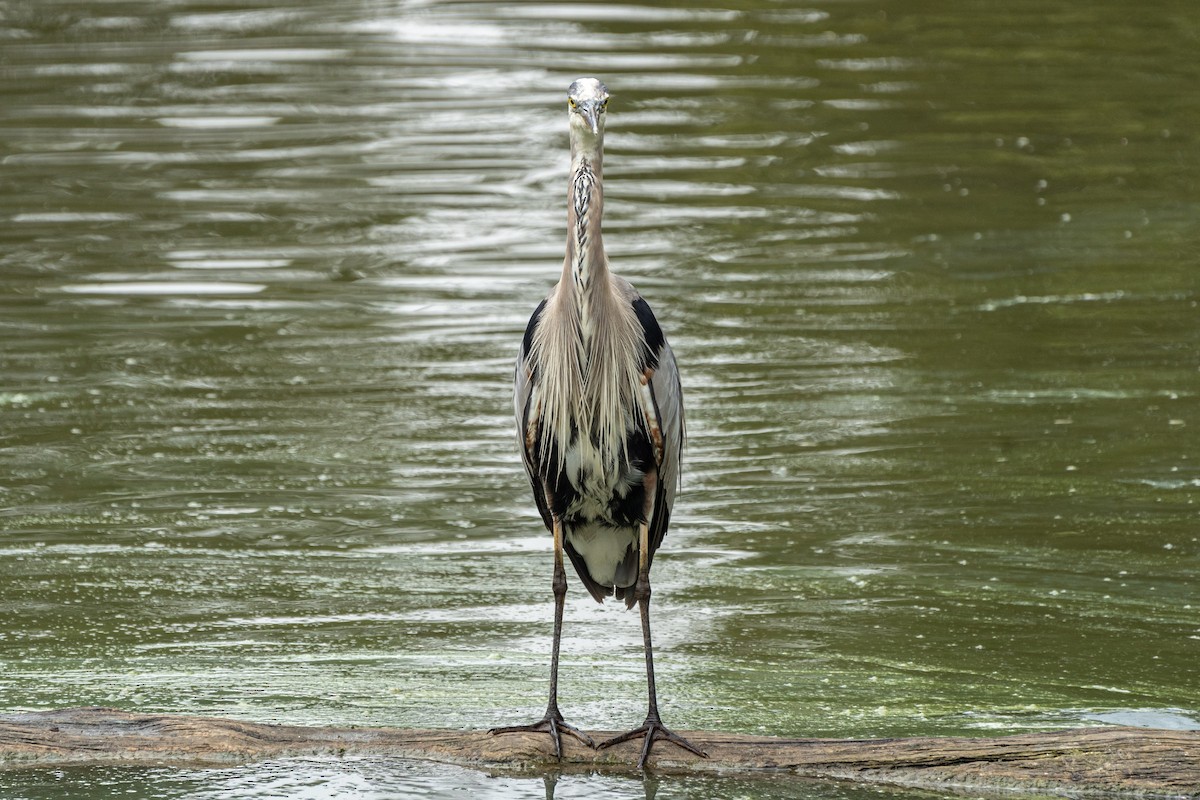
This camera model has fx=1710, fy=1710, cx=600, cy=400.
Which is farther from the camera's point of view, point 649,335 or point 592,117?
point 649,335

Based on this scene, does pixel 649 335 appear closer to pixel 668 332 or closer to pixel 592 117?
pixel 592 117

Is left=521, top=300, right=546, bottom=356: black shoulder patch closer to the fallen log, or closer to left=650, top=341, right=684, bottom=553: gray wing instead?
left=650, top=341, right=684, bottom=553: gray wing

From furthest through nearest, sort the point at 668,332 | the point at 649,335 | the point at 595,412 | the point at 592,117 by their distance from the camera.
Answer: the point at 668,332, the point at 649,335, the point at 595,412, the point at 592,117

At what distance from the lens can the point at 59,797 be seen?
4.93 metres

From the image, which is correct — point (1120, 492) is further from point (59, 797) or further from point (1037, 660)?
point (59, 797)

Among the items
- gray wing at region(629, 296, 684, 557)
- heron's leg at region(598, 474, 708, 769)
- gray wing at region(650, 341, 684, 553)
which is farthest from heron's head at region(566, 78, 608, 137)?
heron's leg at region(598, 474, 708, 769)

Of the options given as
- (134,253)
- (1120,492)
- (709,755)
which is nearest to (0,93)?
(134,253)

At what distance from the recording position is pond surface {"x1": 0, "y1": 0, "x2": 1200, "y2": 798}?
A: 21.1 ft

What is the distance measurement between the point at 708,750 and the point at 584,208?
5.36 ft

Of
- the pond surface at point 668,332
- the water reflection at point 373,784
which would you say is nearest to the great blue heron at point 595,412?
the water reflection at point 373,784

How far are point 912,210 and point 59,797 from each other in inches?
371

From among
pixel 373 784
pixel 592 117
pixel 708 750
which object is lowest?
pixel 373 784

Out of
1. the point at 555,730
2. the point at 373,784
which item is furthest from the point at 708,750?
the point at 373,784

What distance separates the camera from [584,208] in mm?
5000
